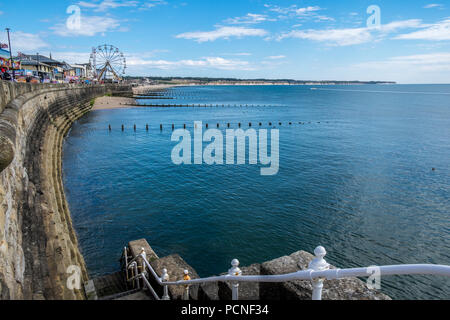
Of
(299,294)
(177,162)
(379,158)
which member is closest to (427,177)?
(379,158)

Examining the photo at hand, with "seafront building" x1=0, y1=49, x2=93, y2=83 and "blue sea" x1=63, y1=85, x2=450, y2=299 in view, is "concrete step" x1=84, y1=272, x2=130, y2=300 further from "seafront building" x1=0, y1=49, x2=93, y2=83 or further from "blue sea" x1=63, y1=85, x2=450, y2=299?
"seafront building" x1=0, y1=49, x2=93, y2=83

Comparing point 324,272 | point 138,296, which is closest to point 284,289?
point 324,272

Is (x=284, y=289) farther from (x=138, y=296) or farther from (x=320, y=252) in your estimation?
(x=138, y=296)

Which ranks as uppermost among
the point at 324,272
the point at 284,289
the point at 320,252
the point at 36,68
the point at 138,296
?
the point at 36,68

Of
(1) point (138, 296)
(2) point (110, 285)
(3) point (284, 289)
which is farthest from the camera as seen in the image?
(2) point (110, 285)

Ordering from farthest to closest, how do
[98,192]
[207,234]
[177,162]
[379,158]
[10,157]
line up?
[379,158] < [177,162] < [98,192] < [207,234] < [10,157]

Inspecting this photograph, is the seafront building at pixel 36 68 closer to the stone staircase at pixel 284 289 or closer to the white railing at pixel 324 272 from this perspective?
the stone staircase at pixel 284 289

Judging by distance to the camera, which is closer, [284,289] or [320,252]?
[320,252]

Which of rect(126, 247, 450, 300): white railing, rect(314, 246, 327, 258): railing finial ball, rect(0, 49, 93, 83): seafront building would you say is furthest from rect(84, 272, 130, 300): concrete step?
rect(0, 49, 93, 83): seafront building

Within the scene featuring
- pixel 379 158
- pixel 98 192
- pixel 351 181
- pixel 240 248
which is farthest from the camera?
pixel 379 158

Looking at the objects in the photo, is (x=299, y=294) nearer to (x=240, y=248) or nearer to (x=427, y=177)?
(x=240, y=248)

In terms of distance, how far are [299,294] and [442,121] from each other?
79.9 m

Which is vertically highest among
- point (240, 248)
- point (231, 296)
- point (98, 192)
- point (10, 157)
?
point (10, 157)
